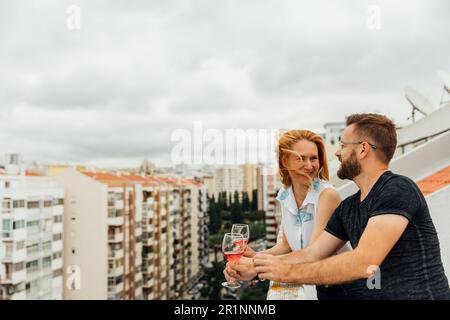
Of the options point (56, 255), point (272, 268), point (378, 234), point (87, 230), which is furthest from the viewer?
point (87, 230)

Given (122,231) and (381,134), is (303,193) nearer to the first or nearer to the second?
(381,134)

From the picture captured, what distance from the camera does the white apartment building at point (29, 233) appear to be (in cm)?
2056

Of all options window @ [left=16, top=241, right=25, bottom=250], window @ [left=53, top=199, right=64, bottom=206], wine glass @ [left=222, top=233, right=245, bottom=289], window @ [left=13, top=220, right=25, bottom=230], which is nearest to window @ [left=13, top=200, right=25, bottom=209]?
window @ [left=13, top=220, right=25, bottom=230]

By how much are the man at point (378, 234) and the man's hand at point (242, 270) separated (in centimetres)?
2

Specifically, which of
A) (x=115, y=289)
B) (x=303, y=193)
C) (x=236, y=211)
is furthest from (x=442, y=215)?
(x=115, y=289)

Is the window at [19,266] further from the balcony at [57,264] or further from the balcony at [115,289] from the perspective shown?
the balcony at [115,289]

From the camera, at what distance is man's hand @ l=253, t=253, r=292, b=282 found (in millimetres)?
1203

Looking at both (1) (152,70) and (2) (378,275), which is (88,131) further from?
(2) (378,275)

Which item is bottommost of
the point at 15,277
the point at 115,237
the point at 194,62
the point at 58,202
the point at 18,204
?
the point at 15,277

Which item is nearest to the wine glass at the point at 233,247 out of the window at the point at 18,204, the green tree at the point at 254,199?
the window at the point at 18,204

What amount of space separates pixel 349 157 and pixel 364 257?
0.32 meters

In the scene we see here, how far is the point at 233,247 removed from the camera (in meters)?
1.51
